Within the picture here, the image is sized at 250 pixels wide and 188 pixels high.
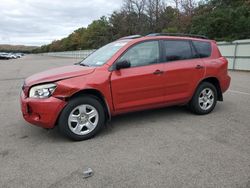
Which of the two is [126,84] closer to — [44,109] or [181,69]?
[181,69]

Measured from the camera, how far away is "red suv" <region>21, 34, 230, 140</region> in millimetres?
4527

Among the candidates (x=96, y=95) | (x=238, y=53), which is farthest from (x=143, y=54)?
(x=238, y=53)

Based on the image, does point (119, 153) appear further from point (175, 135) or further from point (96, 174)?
point (175, 135)

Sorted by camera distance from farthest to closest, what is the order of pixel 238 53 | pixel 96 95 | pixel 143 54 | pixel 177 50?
pixel 238 53, pixel 177 50, pixel 143 54, pixel 96 95

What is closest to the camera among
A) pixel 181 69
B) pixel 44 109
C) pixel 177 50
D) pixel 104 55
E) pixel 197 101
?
pixel 44 109

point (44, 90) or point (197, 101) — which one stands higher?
point (44, 90)

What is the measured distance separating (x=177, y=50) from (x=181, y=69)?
0.44 meters

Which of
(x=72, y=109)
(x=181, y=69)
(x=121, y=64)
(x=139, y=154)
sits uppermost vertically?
(x=121, y=64)

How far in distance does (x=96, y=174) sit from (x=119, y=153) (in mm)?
684

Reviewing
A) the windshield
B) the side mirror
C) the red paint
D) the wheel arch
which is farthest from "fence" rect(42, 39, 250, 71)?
the wheel arch

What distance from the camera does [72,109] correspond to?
4.56 metres

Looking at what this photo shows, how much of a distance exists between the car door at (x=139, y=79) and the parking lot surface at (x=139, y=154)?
539 mm

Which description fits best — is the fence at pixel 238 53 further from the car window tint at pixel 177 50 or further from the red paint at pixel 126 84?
the car window tint at pixel 177 50

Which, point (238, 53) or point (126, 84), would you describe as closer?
point (126, 84)
